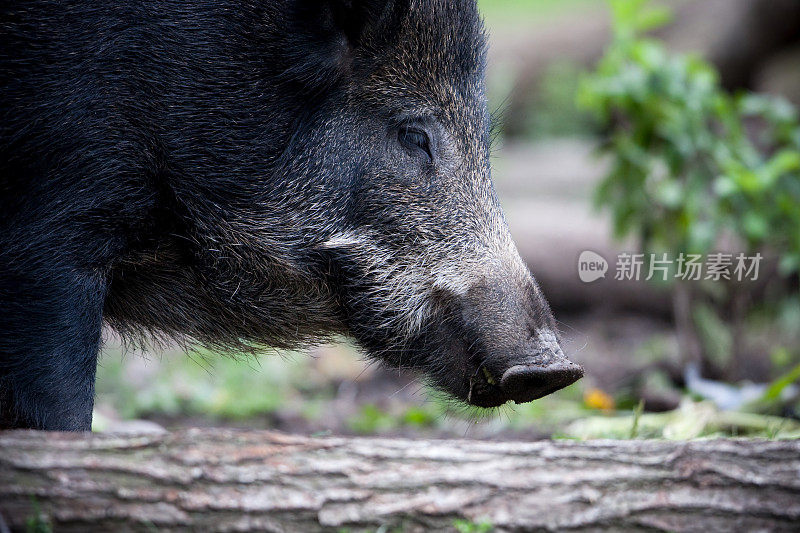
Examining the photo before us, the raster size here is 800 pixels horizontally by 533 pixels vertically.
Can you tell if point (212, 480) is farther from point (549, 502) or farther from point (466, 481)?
point (549, 502)

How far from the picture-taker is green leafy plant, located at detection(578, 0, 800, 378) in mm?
5281

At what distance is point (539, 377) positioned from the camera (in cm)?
310

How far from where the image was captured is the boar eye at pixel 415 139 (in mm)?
3496

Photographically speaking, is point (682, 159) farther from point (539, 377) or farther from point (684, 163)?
point (539, 377)

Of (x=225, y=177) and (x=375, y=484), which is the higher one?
(x=225, y=177)

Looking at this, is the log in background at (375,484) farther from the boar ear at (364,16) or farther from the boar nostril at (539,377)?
the boar ear at (364,16)

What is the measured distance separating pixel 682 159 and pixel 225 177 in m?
3.31

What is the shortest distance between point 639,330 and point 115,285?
5.68 m

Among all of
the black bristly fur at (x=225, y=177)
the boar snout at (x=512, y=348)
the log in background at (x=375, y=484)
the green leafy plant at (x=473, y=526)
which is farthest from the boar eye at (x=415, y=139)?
the green leafy plant at (x=473, y=526)

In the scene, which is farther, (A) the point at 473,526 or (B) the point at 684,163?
(B) the point at 684,163

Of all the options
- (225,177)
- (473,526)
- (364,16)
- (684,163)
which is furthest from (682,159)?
(473,526)

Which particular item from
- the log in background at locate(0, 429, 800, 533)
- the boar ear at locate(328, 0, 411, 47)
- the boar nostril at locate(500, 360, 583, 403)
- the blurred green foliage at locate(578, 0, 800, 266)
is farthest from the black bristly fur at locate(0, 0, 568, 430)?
the blurred green foliage at locate(578, 0, 800, 266)

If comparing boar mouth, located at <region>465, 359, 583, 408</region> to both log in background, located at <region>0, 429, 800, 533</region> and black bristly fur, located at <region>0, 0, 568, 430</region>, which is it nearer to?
black bristly fur, located at <region>0, 0, 568, 430</region>

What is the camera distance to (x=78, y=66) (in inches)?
120
